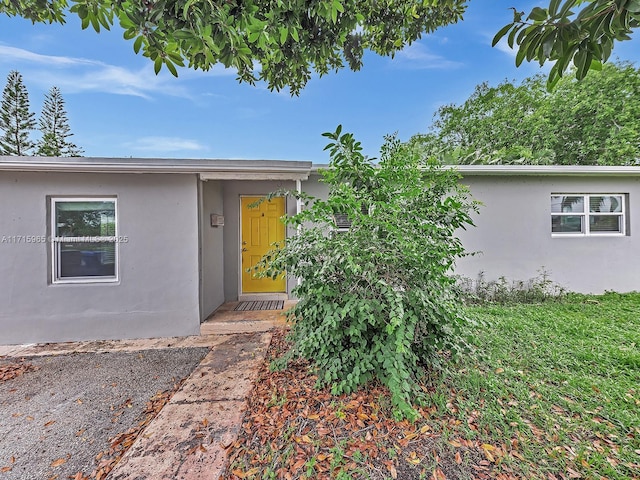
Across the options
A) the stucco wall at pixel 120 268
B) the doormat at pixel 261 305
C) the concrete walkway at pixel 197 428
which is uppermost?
the stucco wall at pixel 120 268

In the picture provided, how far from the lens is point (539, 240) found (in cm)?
557

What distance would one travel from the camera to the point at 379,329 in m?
2.42

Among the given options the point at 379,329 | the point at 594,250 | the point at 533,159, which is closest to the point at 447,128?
the point at 533,159

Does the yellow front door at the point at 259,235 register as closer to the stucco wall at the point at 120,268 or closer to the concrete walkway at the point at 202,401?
the concrete walkway at the point at 202,401

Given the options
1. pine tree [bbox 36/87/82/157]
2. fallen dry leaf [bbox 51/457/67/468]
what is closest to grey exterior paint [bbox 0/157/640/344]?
fallen dry leaf [bbox 51/457/67/468]

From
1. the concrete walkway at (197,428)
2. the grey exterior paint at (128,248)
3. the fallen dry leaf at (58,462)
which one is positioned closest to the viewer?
the concrete walkway at (197,428)

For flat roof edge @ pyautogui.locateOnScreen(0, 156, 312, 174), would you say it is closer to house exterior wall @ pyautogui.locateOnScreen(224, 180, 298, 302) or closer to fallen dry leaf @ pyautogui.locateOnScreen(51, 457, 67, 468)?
house exterior wall @ pyautogui.locateOnScreen(224, 180, 298, 302)

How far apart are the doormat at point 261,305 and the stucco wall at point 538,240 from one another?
367cm

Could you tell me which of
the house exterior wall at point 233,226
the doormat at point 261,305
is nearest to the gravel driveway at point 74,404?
the doormat at point 261,305

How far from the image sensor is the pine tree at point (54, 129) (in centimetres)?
1353

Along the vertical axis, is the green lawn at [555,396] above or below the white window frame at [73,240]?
below

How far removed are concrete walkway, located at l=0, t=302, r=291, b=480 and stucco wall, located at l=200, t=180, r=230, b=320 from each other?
448 millimetres

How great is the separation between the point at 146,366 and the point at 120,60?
9456 mm

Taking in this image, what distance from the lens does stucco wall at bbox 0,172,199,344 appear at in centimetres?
397
